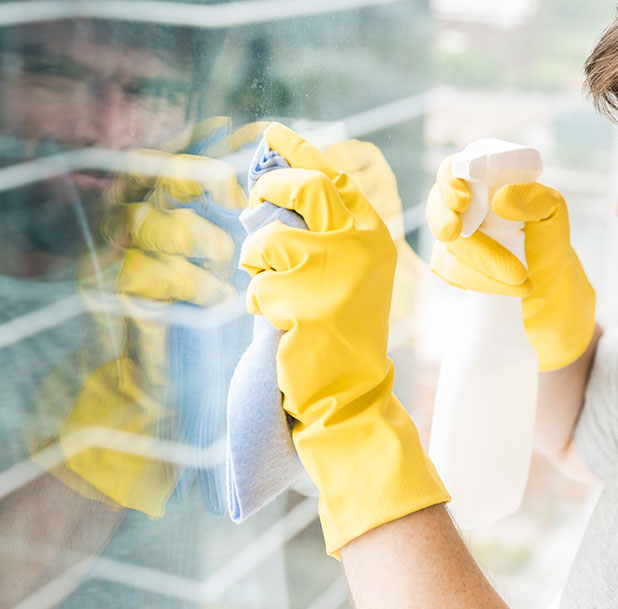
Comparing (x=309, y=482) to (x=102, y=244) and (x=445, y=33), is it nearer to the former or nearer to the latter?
(x=102, y=244)

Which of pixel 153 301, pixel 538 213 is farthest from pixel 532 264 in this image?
pixel 153 301

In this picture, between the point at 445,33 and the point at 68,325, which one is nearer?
the point at 68,325

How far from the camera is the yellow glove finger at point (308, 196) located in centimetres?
65

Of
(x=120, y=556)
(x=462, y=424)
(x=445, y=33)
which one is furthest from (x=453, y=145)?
(x=120, y=556)

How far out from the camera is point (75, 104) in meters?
0.58

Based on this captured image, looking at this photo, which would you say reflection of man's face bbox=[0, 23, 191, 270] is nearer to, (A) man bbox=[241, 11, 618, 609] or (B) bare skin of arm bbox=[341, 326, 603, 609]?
(A) man bbox=[241, 11, 618, 609]

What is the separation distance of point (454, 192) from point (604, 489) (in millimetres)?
424

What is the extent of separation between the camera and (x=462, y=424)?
85 cm

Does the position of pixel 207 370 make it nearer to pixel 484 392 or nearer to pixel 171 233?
pixel 171 233

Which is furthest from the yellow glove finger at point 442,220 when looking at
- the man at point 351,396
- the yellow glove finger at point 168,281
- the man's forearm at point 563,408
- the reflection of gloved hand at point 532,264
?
the man's forearm at point 563,408

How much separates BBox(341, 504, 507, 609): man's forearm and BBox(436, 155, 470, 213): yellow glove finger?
29 centimetres

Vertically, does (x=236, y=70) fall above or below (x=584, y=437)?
above

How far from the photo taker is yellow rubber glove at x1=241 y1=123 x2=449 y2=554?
25.2 inches

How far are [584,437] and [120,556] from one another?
2.10 feet
